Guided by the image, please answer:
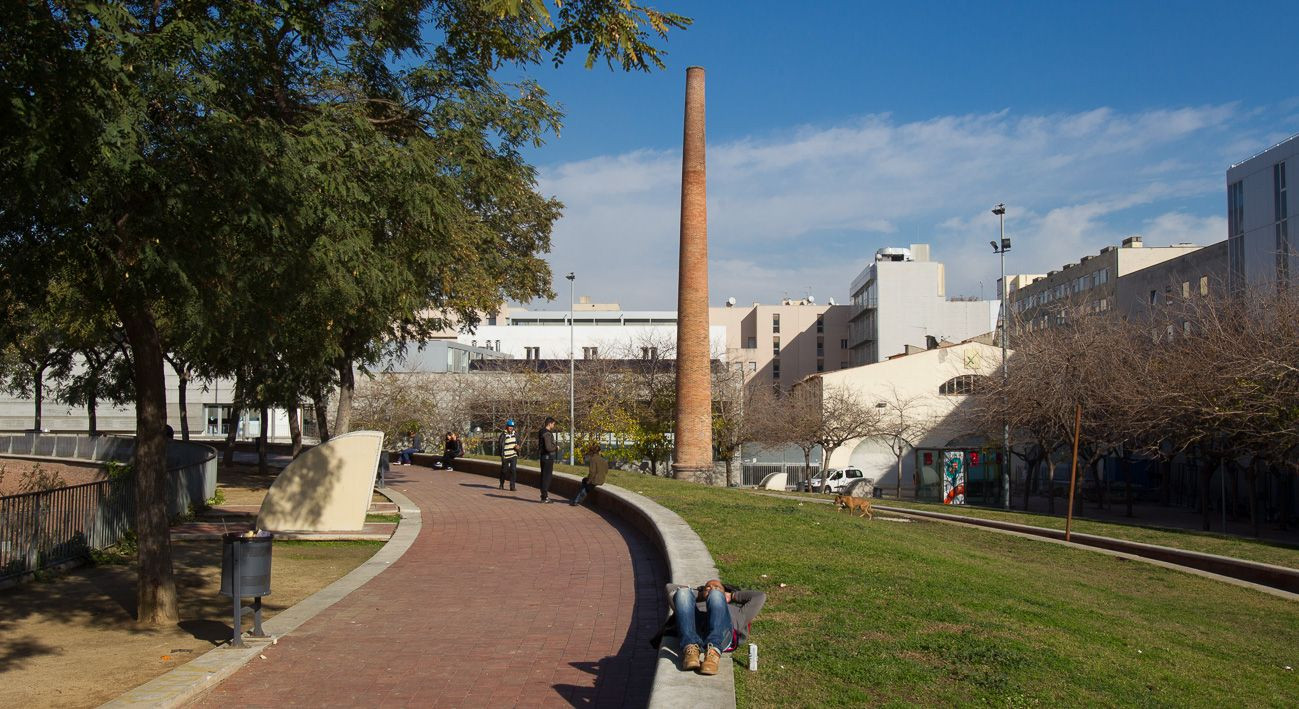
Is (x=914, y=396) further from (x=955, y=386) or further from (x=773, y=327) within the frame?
(x=773, y=327)

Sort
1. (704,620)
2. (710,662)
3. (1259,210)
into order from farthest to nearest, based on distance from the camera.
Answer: (1259,210) < (704,620) < (710,662)

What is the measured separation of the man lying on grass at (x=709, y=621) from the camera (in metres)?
6.72

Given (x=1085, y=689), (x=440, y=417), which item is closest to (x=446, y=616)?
(x=1085, y=689)

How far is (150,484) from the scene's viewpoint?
32.7 feet

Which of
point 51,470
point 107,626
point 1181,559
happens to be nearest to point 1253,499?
point 1181,559

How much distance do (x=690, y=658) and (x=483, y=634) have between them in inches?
120

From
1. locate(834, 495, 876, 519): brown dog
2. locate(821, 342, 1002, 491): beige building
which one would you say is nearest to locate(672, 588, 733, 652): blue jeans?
locate(834, 495, 876, 519): brown dog

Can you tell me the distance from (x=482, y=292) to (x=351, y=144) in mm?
13661

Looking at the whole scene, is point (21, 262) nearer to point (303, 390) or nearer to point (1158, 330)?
point (303, 390)

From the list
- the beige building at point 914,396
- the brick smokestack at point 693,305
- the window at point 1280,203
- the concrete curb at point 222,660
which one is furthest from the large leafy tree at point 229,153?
the beige building at point 914,396

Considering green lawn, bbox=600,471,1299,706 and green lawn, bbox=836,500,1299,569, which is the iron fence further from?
green lawn, bbox=836,500,1299,569

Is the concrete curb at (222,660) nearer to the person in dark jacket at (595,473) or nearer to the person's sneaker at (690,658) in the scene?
the person's sneaker at (690,658)

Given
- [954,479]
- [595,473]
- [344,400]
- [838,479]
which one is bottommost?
[838,479]

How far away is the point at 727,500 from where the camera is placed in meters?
20.4
